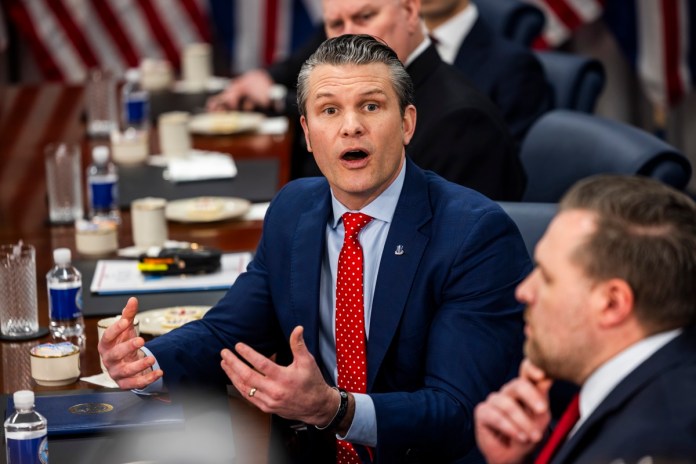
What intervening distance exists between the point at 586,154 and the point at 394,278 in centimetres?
103

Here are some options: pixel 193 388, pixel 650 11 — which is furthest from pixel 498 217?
pixel 650 11

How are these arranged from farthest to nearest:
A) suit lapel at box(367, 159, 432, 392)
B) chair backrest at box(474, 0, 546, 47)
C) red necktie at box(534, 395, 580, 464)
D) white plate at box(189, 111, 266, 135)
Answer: chair backrest at box(474, 0, 546, 47) < white plate at box(189, 111, 266, 135) < suit lapel at box(367, 159, 432, 392) < red necktie at box(534, 395, 580, 464)

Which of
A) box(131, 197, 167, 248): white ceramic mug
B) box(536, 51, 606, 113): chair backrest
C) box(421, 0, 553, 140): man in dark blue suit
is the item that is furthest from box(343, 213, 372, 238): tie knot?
box(536, 51, 606, 113): chair backrest

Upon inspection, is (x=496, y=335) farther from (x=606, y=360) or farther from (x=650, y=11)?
(x=650, y=11)

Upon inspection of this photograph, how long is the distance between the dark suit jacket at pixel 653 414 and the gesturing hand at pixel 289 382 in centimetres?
56

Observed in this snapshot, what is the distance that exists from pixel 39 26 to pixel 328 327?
5266 millimetres

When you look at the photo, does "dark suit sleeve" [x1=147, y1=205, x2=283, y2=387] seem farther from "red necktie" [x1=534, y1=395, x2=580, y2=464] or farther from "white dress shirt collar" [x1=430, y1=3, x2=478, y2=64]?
"white dress shirt collar" [x1=430, y1=3, x2=478, y2=64]

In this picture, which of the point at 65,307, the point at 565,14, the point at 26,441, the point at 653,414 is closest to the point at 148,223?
the point at 65,307

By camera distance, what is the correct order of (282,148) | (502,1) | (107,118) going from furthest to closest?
1. (502,1)
2. (107,118)
3. (282,148)

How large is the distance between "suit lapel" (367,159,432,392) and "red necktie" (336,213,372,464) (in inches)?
0.9

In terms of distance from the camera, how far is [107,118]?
5102 mm

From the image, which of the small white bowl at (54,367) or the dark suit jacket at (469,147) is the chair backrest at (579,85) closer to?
the dark suit jacket at (469,147)

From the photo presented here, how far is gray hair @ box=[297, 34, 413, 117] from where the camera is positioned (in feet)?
8.53

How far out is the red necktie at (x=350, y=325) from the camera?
2.57 m
